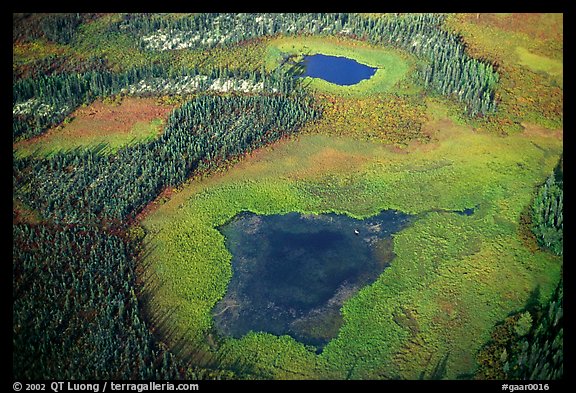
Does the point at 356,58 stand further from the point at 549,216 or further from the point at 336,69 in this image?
the point at 549,216

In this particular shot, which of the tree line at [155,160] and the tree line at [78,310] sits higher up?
the tree line at [155,160]

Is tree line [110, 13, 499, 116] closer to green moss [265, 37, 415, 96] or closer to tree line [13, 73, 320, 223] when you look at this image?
green moss [265, 37, 415, 96]

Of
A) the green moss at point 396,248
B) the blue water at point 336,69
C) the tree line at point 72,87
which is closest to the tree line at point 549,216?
the green moss at point 396,248

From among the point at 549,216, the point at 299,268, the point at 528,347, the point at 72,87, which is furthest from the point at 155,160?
the point at 528,347

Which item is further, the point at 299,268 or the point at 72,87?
the point at 72,87

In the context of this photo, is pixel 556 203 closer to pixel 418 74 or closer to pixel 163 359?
pixel 418 74

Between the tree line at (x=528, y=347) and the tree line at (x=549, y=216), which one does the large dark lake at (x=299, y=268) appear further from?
the tree line at (x=549, y=216)

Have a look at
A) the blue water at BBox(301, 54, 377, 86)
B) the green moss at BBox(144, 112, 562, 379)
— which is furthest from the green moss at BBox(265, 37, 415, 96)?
the green moss at BBox(144, 112, 562, 379)
